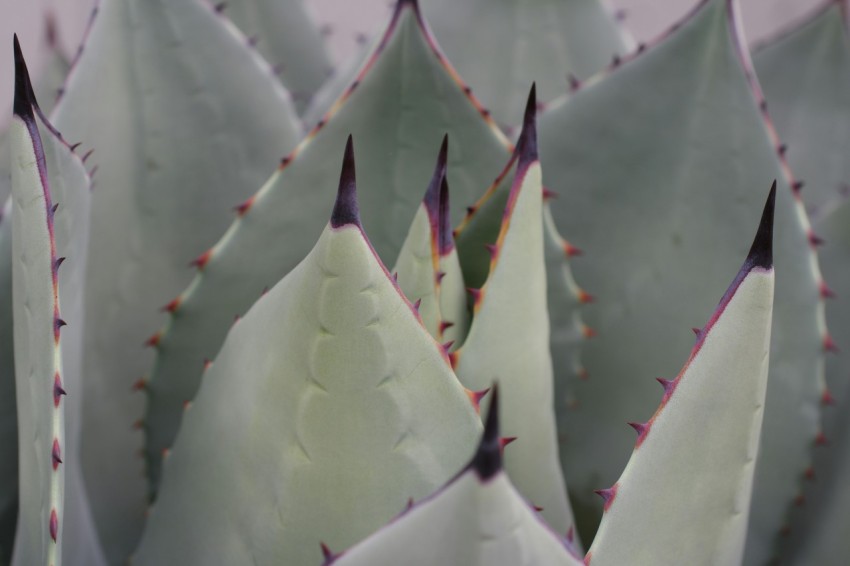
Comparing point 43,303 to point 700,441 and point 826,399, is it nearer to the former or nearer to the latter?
point 700,441

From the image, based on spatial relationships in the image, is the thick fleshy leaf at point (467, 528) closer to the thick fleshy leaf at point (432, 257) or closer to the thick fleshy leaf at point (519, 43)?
the thick fleshy leaf at point (432, 257)

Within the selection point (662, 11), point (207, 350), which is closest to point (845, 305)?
point (207, 350)

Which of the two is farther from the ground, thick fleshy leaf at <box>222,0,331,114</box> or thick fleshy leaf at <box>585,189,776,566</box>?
thick fleshy leaf at <box>222,0,331,114</box>

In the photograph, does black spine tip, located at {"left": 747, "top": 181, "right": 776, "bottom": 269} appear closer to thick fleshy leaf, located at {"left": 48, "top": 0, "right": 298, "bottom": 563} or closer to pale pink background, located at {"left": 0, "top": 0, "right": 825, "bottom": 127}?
thick fleshy leaf, located at {"left": 48, "top": 0, "right": 298, "bottom": 563}

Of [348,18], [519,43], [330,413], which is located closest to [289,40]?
[519,43]

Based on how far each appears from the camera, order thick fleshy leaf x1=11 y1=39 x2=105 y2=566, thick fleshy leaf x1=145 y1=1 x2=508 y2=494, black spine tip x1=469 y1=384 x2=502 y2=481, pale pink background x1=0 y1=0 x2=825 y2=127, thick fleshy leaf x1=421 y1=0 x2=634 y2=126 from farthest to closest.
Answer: pale pink background x1=0 y1=0 x2=825 y2=127 < thick fleshy leaf x1=421 y1=0 x2=634 y2=126 < thick fleshy leaf x1=145 y1=1 x2=508 y2=494 < thick fleshy leaf x1=11 y1=39 x2=105 y2=566 < black spine tip x1=469 y1=384 x2=502 y2=481

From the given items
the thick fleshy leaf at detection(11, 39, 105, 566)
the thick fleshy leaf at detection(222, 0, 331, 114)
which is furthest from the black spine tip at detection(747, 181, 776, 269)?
the thick fleshy leaf at detection(222, 0, 331, 114)

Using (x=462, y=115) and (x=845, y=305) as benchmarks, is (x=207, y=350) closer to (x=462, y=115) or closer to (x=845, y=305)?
(x=462, y=115)
